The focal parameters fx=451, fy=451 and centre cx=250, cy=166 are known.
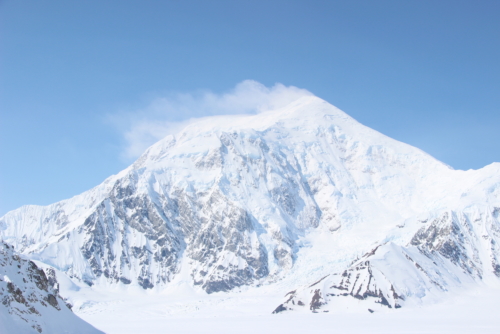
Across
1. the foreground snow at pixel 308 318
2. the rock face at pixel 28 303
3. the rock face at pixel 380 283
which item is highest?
the rock face at pixel 28 303

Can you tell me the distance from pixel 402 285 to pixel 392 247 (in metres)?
19.5

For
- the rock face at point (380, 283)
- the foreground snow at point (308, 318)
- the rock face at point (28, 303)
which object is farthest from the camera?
the rock face at point (380, 283)

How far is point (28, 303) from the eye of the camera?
48.7 m

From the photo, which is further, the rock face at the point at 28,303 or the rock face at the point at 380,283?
the rock face at the point at 380,283

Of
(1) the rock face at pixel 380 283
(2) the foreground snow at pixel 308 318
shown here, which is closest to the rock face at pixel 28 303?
(2) the foreground snow at pixel 308 318

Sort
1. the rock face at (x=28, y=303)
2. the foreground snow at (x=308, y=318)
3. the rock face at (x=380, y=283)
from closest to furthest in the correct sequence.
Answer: the rock face at (x=28, y=303), the foreground snow at (x=308, y=318), the rock face at (x=380, y=283)

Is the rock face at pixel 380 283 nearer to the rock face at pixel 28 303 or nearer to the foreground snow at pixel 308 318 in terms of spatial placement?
the foreground snow at pixel 308 318

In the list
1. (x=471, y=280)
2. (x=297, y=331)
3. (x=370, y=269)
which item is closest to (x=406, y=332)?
(x=297, y=331)

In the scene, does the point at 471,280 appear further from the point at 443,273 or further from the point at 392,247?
the point at 392,247

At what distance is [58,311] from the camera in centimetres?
5403

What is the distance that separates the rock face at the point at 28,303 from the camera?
44.5 m

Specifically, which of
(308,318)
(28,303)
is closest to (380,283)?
(308,318)

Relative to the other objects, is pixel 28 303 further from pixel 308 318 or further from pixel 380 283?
pixel 380 283

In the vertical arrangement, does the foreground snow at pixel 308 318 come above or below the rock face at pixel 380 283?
below
